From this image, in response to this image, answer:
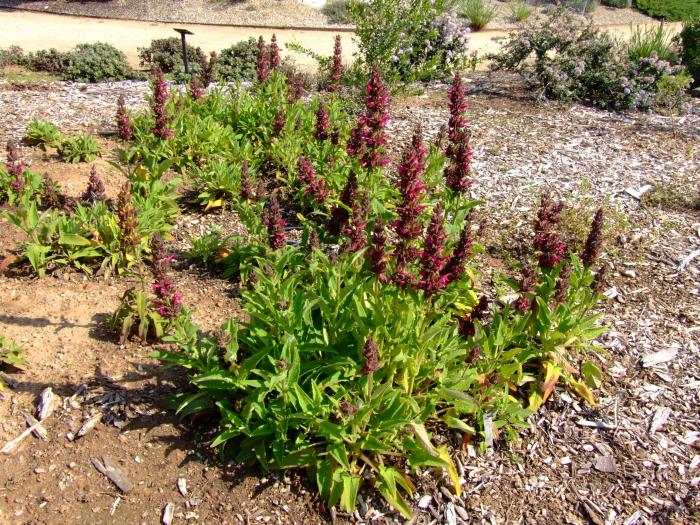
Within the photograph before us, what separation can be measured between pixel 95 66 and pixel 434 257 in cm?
906

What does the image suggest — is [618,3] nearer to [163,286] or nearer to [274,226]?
[274,226]

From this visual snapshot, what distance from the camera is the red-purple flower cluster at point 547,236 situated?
4.14 metres

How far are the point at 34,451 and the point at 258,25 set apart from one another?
611 inches

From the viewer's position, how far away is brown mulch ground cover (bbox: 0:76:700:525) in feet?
11.4

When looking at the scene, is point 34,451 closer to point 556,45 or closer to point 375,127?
point 375,127

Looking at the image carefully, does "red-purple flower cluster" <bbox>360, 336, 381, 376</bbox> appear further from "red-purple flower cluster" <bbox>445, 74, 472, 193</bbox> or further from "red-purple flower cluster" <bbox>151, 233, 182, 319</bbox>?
"red-purple flower cluster" <bbox>445, 74, 472, 193</bbox>

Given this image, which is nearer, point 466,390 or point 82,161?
point 466,390

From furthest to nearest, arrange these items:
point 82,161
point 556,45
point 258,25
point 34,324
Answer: point 258,25 → point 556,45 → point 82,161 → point 34,324

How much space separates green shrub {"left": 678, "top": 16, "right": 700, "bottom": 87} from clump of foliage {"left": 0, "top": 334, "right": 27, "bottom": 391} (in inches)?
470

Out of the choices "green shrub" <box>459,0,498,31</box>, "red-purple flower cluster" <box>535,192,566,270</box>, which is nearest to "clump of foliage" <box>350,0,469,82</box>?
"red-purple flower cluster" <box>535,192,566,270</box>

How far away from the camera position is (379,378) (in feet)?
11.5

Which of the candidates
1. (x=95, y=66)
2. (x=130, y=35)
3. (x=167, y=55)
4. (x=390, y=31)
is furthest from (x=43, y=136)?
(x=130, y=35)

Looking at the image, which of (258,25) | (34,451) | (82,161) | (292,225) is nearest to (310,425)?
(34,451)

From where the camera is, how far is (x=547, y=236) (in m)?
4.24
